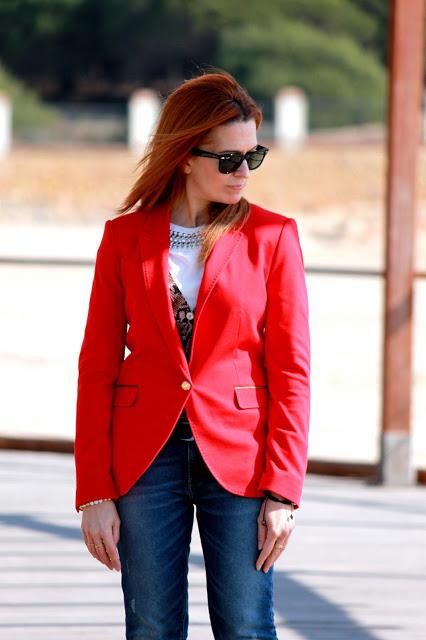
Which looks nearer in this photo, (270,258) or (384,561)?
(270,258)

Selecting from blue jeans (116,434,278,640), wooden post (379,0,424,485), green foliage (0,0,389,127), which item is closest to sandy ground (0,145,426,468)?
blue jeans (116,434,278,640)

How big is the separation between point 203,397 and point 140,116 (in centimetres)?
3556

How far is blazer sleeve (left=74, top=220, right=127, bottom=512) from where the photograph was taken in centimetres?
217

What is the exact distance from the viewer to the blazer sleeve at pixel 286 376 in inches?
83.4

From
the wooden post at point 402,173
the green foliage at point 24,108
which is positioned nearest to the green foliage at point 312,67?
the green foliage at point 24,108

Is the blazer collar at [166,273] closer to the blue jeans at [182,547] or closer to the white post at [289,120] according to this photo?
the blue jeans at [182,547]

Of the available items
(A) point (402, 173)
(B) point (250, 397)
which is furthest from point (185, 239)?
(A) point (402, 173)

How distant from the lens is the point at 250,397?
7.08 feet

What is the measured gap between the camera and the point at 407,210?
484 cm

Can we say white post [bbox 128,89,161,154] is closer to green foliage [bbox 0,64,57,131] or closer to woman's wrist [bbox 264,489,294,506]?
green foliage [bbox 0,64,57,131]

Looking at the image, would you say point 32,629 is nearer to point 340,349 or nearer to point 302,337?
point 302,337

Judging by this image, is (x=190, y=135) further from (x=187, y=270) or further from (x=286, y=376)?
(x=286, y=376)

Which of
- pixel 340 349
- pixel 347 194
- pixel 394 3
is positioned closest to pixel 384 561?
pixel 394 3

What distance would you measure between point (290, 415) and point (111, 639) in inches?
53.3
